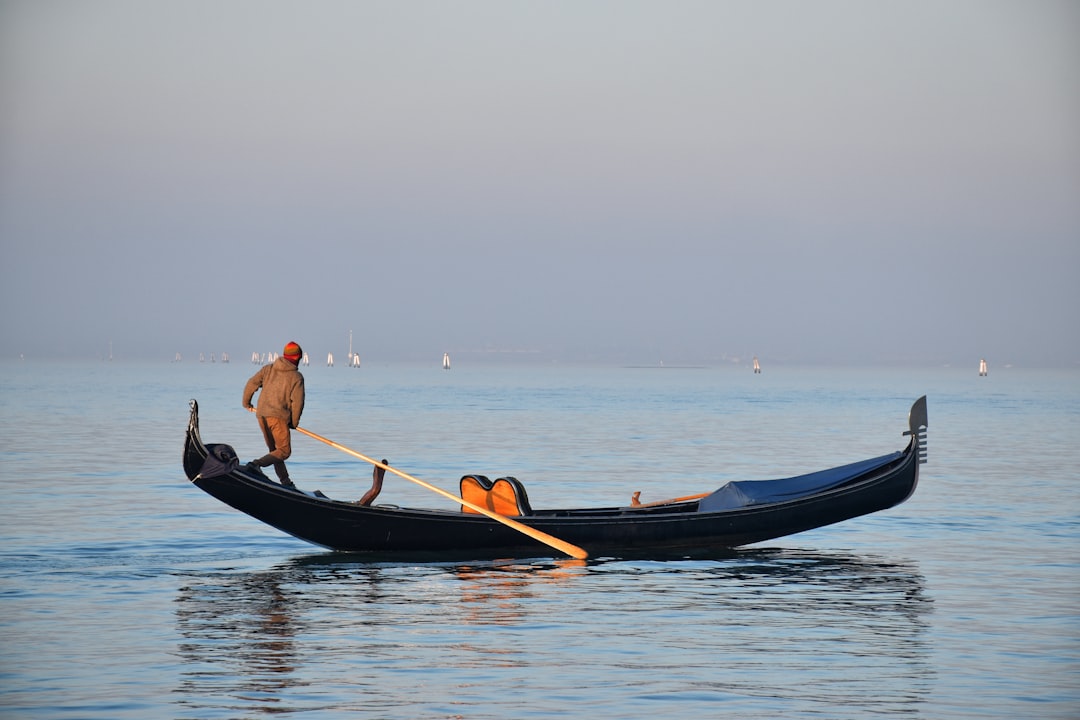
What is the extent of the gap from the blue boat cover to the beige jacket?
19.4ft

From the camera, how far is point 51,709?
407 inches

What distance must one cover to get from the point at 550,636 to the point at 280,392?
602 cm

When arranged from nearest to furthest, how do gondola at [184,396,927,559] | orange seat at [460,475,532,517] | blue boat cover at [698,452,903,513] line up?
gondola at [184,396,927,559]
orange seat at [460,475,532,517]
blue boat cover at [698,452,903,513]

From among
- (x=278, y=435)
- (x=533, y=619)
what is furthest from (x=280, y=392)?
(x=533, y=619)

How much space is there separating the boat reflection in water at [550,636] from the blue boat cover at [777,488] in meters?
1.28

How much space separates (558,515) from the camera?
61.1 feet

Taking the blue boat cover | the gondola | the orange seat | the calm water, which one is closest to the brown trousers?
the gondola

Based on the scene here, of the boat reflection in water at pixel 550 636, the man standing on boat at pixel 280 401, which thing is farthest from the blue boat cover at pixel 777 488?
the man standing on boat at pixel 280 401

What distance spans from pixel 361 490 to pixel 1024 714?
2155 cm

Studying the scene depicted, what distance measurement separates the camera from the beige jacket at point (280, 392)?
1752 cm

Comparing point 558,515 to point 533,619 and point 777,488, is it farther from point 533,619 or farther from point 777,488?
point 533,619

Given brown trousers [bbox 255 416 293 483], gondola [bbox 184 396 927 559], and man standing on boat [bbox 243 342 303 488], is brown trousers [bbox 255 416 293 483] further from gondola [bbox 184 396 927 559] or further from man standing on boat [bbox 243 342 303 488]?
gondola [bbox 184 396 927 559]

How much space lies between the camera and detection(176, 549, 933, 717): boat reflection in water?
10797 mm

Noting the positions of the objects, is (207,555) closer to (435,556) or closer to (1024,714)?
(435,556)
